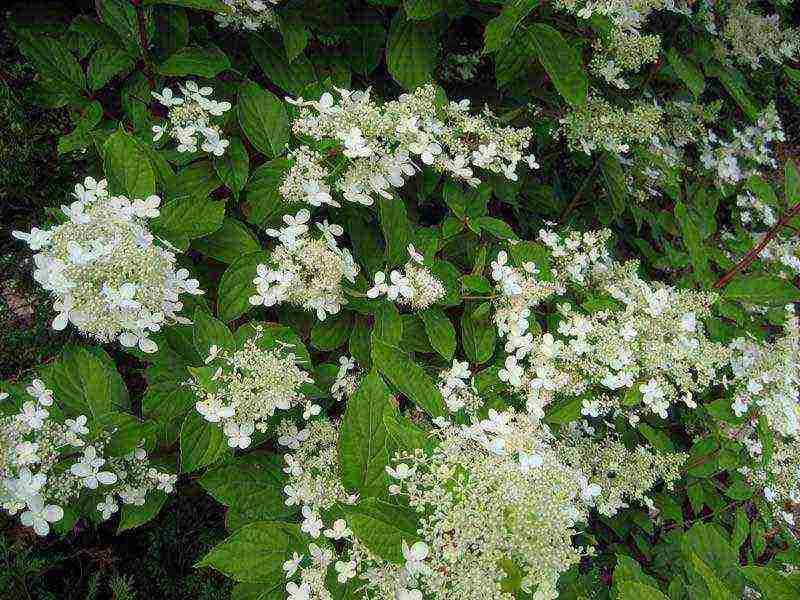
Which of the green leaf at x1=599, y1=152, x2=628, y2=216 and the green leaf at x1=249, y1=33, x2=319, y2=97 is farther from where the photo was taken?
the green leaf at x1=599, y1=152, x2=628, y2=216

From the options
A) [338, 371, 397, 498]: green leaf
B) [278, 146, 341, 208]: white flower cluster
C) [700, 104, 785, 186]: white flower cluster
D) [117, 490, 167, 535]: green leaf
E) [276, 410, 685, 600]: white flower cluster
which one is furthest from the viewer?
[700, 104, 785, 186]: white flower cluster

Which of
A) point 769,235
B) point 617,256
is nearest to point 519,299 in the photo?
point 769,235

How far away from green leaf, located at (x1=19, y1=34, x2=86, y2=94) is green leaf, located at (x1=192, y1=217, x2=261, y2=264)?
721mm

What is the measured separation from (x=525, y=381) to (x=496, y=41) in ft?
3.37

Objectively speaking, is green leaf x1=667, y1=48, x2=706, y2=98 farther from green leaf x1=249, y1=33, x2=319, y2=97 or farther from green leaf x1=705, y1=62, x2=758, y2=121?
green leaf x1=249, y1=33, x2=319, y2=97

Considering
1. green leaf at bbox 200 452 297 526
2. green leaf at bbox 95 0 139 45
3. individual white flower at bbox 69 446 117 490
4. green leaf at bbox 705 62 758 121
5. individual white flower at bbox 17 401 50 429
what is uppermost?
green leaf at bbox 705 62 758 121

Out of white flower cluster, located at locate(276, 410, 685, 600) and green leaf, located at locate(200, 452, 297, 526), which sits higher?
white flower cluster, located at locate(276, 410, 685, 600)

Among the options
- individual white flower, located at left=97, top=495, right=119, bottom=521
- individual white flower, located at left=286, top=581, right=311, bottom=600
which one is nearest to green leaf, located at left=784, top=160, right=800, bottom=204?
individual white flower, located at left=286, top=581, right=311, bottom=600

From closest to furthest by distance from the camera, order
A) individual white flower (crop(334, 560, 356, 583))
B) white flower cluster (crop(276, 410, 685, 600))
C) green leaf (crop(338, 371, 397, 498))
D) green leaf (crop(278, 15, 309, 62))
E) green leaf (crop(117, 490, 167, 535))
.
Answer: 1. white flower cluster (crop(276, 410, 685, 600))
2. individual white flower (crop(334, 560, 356, 583))
3. green leaf (crop(338, 371, 397, 498))
4. green leaf (crop(117, 490, 167, 535))
5. green leaf (crop(278, 15, 309, 62))

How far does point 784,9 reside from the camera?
4.26 meters

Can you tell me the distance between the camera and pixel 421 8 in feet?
6.53

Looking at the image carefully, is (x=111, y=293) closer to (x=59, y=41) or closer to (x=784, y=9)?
(x=59, y=41)

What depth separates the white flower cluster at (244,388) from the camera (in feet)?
5.34

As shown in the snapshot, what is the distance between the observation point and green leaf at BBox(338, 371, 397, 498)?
1.60 meters
